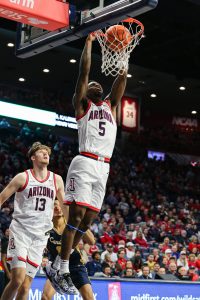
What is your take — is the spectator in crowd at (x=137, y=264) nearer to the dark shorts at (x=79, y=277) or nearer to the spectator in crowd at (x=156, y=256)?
the spectator in crowd at (x=156, y=256)

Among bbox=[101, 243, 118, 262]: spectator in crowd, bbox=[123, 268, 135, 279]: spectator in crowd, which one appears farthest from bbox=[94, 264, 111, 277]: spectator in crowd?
bbox=[101, 243, 118, 262]: spectator in crowd

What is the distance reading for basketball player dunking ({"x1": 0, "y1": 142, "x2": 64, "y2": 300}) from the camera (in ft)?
25.0

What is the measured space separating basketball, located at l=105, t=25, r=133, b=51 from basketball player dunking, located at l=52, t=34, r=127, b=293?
33 centimetres

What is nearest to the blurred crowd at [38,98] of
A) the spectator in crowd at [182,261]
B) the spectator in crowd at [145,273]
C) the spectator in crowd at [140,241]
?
the spectator in crowd at [140,241]

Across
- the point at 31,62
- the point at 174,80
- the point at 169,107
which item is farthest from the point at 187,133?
the point at 31,62

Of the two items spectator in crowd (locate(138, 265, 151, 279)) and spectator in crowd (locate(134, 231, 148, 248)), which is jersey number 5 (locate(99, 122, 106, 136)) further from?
spectator in crowd (locate(134, 231, 148, 248))

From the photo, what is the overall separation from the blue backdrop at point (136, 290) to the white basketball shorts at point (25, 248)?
2.60m

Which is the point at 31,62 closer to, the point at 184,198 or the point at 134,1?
the point at 184,198

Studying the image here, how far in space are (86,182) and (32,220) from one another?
111cm

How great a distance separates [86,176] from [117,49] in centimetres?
159

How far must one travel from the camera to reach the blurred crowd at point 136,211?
16188 mm

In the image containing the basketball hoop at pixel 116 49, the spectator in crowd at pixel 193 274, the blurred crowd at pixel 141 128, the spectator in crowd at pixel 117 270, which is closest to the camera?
the basketball hoop at pixel 116 49

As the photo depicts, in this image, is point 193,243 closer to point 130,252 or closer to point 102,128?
point 130,252

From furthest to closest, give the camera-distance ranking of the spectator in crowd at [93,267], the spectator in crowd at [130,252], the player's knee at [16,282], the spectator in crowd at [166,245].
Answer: the spectator in crowd at [166,245] → the spectator in crowd at [130,252] → the spectator in crowd at [93,267] → the player's knee at [16,282]
